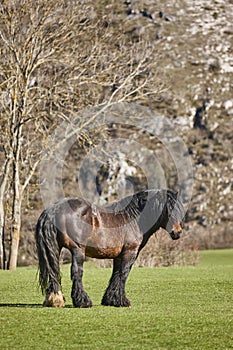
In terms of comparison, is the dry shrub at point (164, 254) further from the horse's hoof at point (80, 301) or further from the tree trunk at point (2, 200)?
the horse's hoof at point (80, 301)

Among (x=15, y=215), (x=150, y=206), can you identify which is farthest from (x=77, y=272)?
(x=15, y=215)

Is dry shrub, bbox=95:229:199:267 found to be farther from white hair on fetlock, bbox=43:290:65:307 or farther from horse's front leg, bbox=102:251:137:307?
white hair on fetlock, bbox=43:290:65:307

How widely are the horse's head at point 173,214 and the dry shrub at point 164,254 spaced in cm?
1816

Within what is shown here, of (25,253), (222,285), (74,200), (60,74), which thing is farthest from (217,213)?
(74,200)

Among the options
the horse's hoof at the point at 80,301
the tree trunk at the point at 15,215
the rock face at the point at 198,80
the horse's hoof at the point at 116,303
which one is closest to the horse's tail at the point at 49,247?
the horse's hoof at the point at 80,301

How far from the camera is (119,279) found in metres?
13.6

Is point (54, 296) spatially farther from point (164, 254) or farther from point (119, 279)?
point (164, 254)

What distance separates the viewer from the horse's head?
44.0ft

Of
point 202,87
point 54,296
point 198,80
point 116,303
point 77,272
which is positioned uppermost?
point 77,272

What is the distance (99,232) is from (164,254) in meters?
20.8

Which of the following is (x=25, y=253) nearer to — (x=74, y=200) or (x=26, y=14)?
(x=26, y=14)

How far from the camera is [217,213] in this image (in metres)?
72.1

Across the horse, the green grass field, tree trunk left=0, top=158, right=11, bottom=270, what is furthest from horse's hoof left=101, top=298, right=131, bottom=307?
tree trunk left=0, top=158, right=11, bottom=270

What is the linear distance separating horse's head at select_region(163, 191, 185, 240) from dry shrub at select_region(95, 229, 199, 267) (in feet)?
59.6
